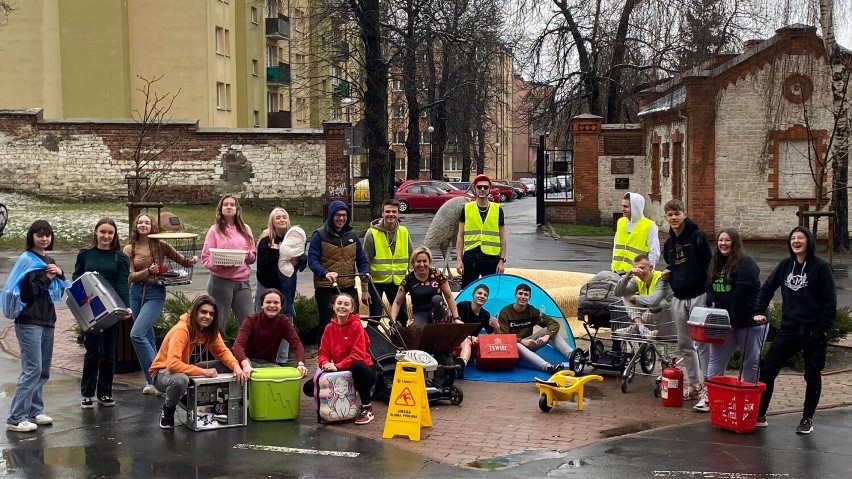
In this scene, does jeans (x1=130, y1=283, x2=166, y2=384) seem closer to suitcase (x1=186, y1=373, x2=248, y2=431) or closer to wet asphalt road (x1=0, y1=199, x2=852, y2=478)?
wet asphalt road (x1=0, y1=199, x2=852, y2=478)

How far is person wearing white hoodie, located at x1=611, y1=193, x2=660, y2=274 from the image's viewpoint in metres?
11.6

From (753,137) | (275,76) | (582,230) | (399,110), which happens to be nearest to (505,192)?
(399,110)

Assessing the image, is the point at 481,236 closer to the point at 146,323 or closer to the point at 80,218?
the point at 146,323

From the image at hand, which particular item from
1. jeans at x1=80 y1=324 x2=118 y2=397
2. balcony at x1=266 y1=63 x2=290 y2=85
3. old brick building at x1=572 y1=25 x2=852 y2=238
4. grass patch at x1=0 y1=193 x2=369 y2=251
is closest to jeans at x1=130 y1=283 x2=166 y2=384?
jeans at x1=80 y1=324 x2=118 y2=397

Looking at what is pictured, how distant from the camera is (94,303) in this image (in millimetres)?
9375

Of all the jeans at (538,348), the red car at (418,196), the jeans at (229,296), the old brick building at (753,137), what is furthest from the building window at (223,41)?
the jeans at (538,348)

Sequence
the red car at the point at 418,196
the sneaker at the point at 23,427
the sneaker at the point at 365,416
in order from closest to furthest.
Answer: the sneaker at the point at 23,427 < the sneaker at the point at 365,416 < the red car at the point at 418,196

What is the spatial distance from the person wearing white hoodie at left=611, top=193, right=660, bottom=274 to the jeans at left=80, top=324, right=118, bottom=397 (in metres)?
5.32

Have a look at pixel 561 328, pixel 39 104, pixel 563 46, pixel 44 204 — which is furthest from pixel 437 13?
pixel 561 328

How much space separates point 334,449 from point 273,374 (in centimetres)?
119

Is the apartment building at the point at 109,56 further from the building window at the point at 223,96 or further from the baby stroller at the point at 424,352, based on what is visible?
the baby stroller at the point at 424,352

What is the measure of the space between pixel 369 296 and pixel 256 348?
6.31 feet

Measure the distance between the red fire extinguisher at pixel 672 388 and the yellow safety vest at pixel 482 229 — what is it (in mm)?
3187

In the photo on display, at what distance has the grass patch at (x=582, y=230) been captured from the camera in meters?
33.1
